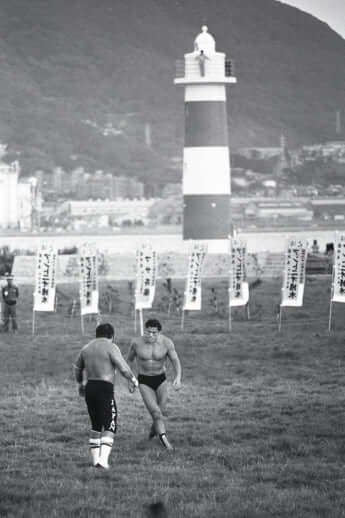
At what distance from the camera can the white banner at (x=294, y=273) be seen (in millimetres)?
24125

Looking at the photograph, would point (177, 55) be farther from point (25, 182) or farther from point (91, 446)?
point (91, 446)

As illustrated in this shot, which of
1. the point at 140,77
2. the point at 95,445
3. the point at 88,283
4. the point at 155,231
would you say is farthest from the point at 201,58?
the point at 140,77

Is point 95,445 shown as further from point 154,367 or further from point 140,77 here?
point 140,77

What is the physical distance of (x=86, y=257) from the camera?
2534cm

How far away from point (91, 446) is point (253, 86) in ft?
533

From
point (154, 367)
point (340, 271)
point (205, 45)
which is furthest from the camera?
point (205, 45)

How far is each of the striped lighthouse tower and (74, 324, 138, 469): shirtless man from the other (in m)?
32.8

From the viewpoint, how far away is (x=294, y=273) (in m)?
24.2

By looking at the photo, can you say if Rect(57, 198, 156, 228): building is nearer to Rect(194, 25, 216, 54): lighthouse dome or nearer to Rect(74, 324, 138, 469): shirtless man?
Rect(194, 25, 216, 54): lighthouse dome

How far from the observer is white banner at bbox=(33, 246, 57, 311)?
25438mm

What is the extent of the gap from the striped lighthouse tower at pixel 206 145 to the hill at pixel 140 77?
89.8m

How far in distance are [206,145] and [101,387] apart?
33389 millimetres

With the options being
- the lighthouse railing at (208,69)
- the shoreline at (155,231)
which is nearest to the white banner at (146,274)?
the lighthouse railing at (208,69)

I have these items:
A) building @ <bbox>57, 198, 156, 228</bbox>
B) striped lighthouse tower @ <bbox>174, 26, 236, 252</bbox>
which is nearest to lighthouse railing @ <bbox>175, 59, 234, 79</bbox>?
striped lighthouse tower @ <bbox>174, 26, 236, 252</bbox>
